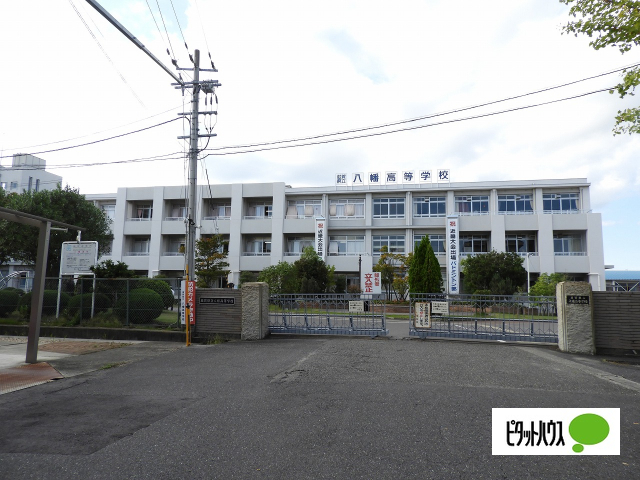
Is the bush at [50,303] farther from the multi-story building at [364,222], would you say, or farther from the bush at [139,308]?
the multi-story building at [364,222]

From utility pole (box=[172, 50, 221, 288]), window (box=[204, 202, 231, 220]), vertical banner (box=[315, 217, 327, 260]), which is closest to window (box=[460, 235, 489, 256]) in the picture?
vertical banner (box=[315, 217, 327, 260])

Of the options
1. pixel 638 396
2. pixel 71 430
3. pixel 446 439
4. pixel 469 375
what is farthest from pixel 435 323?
pixel 71 430

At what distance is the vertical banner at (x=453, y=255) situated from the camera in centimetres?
3841

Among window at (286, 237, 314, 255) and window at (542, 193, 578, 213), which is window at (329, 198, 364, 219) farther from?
window at (542, 193, 578, 213)

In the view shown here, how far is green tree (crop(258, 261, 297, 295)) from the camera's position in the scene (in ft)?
116

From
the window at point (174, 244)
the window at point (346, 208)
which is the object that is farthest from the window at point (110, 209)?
the window at point (346, 208)

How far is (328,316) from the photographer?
1432 cm

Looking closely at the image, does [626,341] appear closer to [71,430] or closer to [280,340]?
[280,340]

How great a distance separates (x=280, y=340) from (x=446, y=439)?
372 inches

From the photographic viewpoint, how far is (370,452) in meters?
4.48

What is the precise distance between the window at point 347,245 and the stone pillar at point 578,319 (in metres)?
30.6

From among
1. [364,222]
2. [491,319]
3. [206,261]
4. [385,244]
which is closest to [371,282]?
[206,261]

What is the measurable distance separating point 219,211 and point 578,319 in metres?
37.9

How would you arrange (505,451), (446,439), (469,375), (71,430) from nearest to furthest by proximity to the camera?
1. (505,451)
2. (446,439)
3. (71,430)
4. (469,375)
